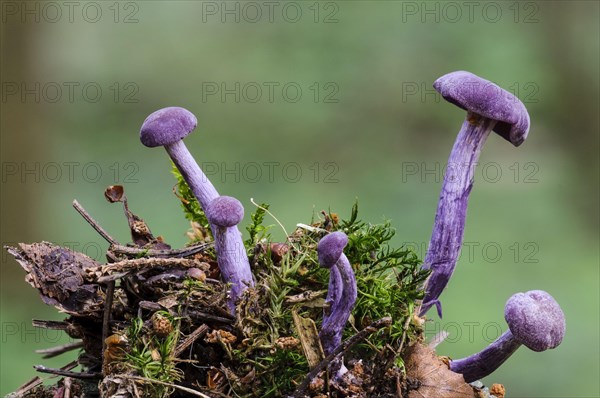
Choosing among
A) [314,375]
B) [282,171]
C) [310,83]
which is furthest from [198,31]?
[314,375]

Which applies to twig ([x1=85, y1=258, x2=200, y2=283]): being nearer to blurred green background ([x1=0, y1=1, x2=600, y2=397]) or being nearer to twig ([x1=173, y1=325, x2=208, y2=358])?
twig ([x1=173, y1=325, x2=208, y2=358])

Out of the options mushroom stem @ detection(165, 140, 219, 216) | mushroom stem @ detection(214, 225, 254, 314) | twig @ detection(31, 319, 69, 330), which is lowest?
twig @ detection(31, 319, 69, 330)

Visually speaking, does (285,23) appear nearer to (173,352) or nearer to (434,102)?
(434,102)

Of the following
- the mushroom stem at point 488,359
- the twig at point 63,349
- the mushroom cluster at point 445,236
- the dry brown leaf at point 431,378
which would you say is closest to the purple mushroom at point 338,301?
the mushroom cluster at point 445,236

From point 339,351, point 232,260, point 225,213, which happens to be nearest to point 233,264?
point 232,260

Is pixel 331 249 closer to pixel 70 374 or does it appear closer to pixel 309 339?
pixel 309 339

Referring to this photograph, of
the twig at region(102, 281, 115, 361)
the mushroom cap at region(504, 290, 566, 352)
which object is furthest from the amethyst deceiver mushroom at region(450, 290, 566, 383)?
the twig at region(102, 281, 115, 361)
